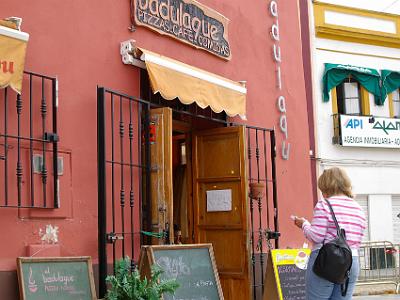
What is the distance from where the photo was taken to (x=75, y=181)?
596 cm

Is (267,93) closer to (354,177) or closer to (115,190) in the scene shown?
(115,190)

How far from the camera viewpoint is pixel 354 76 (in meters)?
Answer: 18.4

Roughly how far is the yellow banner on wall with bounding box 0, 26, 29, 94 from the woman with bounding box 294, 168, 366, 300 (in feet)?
8.41

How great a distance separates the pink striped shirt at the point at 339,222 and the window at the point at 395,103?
14561 mm

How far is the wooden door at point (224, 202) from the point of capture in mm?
7871

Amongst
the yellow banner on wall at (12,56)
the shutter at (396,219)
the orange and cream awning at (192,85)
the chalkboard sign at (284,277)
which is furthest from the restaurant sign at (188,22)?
the shutter at (396,219)

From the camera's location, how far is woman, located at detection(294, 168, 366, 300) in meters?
4.95

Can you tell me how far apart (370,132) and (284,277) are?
1141cm

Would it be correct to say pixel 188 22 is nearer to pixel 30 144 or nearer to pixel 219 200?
pixel 219 200

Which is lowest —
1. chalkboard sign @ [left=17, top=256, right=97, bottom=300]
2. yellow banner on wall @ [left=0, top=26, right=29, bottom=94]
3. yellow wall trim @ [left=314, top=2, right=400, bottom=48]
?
chalkboard sign @ [left=17, top=256, right=97, bottom=300]

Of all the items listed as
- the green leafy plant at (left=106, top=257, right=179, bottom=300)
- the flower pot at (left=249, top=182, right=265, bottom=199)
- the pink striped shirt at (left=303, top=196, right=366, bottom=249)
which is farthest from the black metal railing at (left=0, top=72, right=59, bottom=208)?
the flower pot at (left=249, top=182, right=265, bottom=199)

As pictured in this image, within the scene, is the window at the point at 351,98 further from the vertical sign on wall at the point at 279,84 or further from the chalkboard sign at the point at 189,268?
the chalkboard sign at the point at 189,268

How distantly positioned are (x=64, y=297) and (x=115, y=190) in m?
1.39

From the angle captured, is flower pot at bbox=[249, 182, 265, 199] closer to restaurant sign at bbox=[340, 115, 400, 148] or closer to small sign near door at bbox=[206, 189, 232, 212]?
small sign near door at bbox=[206, 189, 232, 212]
